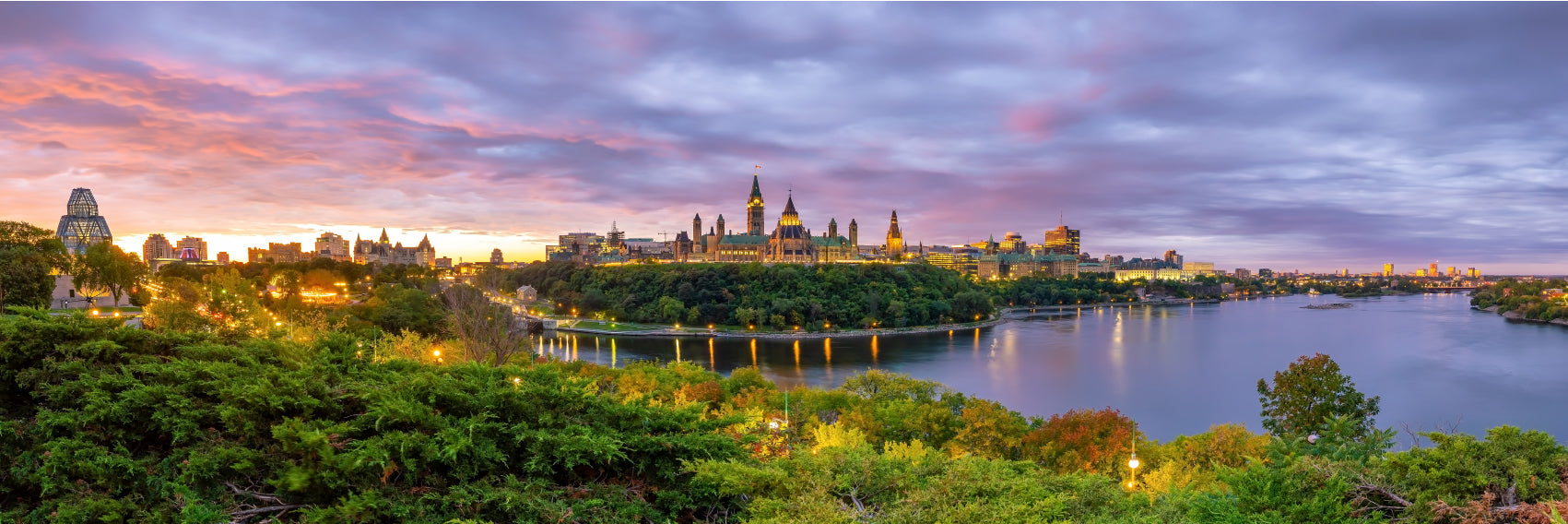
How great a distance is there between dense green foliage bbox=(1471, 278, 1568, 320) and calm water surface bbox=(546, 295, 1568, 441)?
175 cm

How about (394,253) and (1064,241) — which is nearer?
(394,253)

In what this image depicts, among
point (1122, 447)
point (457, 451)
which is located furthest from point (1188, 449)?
point (457, 451)

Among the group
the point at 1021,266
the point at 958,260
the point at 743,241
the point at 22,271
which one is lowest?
the point at 22,271

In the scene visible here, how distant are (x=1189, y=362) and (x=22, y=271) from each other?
42.9 metres

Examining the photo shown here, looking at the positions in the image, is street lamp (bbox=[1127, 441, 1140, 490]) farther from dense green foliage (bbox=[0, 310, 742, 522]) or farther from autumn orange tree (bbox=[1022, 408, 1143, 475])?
→ dense green foliage (bbox=[0, 310, 742, 522])

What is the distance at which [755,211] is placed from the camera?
8769 cm

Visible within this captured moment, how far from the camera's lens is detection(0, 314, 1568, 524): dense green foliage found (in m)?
4.16

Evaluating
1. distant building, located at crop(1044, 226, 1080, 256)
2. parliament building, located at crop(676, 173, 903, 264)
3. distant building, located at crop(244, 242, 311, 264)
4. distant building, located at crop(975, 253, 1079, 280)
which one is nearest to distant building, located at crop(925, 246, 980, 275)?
distant building, located at crop(975, 253, 1079, 280)

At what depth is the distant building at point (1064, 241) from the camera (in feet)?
536

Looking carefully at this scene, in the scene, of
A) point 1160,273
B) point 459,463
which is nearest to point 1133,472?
point 459,463

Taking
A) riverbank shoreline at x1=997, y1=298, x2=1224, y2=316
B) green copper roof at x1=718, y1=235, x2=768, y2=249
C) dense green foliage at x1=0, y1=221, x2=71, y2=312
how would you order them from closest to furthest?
dense green foliage at x1=0, y1=221, x2=71, y2=312, riverbank shoreline at x1=997, y1=298, x2=1224, y2=316, green copper roof at x1=718, y1=235, x2=768, y2=249

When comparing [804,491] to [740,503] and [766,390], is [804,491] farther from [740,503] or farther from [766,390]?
[766,390]

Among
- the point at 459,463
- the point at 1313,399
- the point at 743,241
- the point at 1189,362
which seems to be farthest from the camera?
the point at 743,241

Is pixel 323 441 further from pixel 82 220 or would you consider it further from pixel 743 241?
pixel 743 241
